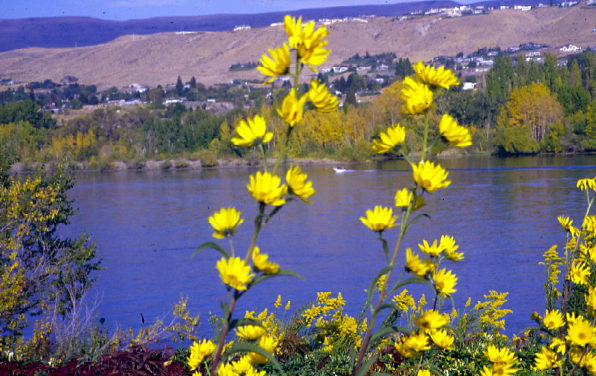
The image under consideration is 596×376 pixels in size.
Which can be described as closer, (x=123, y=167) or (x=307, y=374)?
(x=307, y=374)

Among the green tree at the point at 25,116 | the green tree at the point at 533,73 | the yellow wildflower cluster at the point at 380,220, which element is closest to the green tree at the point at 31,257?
the yellow wildflower cluster at the point at 380,220

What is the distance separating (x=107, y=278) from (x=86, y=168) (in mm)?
46967

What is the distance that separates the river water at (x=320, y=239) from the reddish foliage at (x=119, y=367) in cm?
161

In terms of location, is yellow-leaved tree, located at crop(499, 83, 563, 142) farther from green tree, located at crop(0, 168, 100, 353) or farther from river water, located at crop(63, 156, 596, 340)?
green tree, located at crop(0, 168, 100, 353)

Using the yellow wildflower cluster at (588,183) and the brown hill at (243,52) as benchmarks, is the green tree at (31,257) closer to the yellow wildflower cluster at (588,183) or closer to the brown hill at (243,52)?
the yellow wildflower cluster at (588,183)

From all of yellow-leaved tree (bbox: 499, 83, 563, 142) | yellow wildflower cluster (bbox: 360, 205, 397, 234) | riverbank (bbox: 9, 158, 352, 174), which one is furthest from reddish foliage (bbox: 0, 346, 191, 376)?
yellow-leaved tree (bbox: 499, 83, 563, 142)

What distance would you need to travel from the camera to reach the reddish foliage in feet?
9.76

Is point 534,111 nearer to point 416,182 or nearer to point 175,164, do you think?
point 175,164

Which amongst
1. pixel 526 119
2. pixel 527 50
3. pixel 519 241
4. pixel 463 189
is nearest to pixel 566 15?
pixel 527 50

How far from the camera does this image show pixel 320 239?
16.6 meters

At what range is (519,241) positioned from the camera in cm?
1523

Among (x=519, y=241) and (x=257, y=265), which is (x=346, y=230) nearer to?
(x=519, y=241)

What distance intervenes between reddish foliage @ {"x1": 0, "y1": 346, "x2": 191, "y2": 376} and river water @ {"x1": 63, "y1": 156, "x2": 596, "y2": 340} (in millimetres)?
1605

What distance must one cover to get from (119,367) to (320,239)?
44.7 feet
